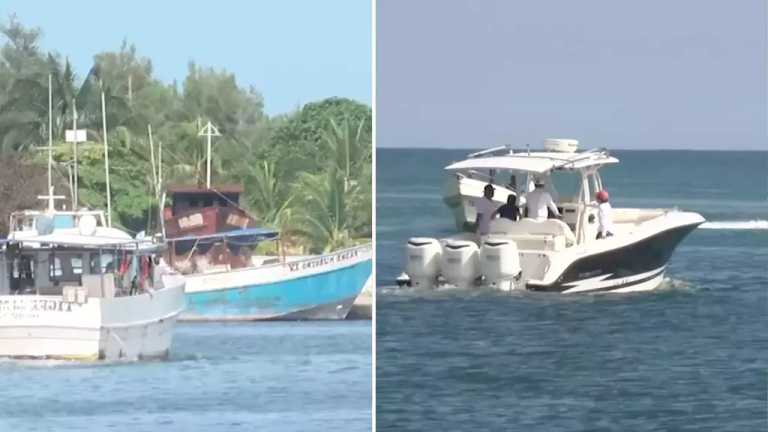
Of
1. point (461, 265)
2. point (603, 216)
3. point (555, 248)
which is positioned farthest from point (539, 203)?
point (461, 265)

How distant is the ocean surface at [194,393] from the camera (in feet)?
49.0

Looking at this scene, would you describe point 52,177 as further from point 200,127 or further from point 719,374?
point 719,374

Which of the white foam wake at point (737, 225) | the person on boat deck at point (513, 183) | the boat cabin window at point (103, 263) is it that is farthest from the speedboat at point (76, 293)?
the white foam wake at point (737, 225)

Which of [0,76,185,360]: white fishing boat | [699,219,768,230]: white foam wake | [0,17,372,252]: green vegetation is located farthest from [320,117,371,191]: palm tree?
[699,219,768,230]: white foam wake

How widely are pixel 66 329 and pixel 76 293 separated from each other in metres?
0.21

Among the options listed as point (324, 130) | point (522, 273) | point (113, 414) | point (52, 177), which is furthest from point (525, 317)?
point (113, 414)

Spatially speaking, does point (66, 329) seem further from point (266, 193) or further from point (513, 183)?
point (513, 183)

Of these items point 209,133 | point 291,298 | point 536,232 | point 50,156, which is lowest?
point 291,298

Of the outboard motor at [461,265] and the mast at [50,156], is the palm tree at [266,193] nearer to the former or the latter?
the outboard motor at [461,265]

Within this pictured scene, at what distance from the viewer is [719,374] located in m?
16.4

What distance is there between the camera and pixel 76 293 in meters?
15.5

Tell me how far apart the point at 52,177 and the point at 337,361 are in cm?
218

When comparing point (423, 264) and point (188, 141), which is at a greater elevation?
point (188, 141)

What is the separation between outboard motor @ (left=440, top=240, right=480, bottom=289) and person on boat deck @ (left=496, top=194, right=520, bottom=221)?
0.35 metres
